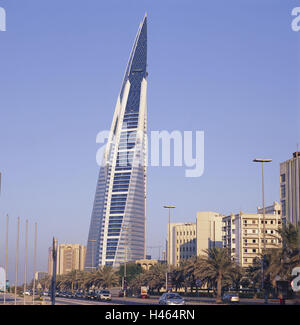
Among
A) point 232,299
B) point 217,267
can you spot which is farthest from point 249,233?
point 232,299

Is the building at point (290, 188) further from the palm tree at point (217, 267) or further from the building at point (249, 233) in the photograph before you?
the palm tree at point (217, 267)

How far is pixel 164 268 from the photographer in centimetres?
11750

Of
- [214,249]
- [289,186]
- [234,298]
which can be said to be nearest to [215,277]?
[214,249]

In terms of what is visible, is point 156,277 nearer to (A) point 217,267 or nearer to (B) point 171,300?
(A) point 217,267

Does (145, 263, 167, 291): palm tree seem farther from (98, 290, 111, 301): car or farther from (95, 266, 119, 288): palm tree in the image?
(98, 290, 111, 301): car

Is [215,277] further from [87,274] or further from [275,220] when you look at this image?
[275,220]

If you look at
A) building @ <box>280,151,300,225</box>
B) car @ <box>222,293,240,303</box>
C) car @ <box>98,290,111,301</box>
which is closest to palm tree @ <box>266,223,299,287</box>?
car @ <box>222,293,240,303</box>

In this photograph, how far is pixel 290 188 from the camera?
141 m

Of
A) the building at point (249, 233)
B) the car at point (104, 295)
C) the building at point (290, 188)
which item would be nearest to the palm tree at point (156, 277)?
the car at point (104, 295)
